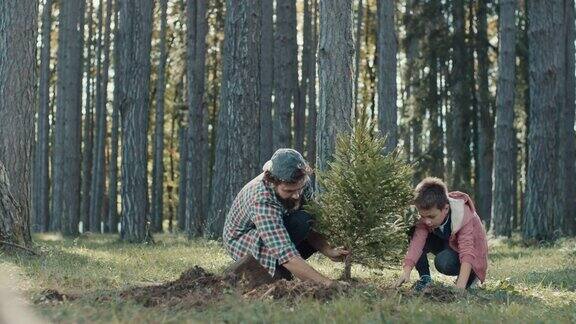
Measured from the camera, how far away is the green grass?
6406 mm

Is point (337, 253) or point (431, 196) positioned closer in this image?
point (431, 196)

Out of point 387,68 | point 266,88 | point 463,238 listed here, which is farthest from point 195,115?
point 463,238

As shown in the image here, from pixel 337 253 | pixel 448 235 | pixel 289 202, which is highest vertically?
pixel 289 202

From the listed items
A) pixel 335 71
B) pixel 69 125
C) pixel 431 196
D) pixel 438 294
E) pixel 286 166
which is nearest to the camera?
pixel 438 294

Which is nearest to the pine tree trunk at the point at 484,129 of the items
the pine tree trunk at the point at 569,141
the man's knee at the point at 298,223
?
the pine tree trunk at the point at 569,141

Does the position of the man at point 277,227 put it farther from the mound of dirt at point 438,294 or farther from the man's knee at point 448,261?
the man's knee at point 448,261

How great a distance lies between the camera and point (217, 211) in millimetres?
20078

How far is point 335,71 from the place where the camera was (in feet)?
44.6

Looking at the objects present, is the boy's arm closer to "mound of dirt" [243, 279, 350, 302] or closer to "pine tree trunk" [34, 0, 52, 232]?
"mound of dirt" [243, 279, 350, 302]

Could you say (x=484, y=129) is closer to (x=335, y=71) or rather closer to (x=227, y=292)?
(x=335, y=71)

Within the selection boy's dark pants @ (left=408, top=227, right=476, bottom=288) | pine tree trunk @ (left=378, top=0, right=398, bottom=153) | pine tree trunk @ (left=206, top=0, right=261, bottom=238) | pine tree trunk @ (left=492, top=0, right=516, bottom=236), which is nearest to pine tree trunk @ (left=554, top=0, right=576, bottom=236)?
pine tree trunk @ (left=492, top=0, right=516, bottom=236)

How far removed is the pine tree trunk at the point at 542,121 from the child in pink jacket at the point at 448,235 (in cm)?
1106

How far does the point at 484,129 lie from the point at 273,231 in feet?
79.0

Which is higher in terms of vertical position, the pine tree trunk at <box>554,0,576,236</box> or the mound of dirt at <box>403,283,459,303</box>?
the pine tree trunk at <box>554,0,576,236</box>
